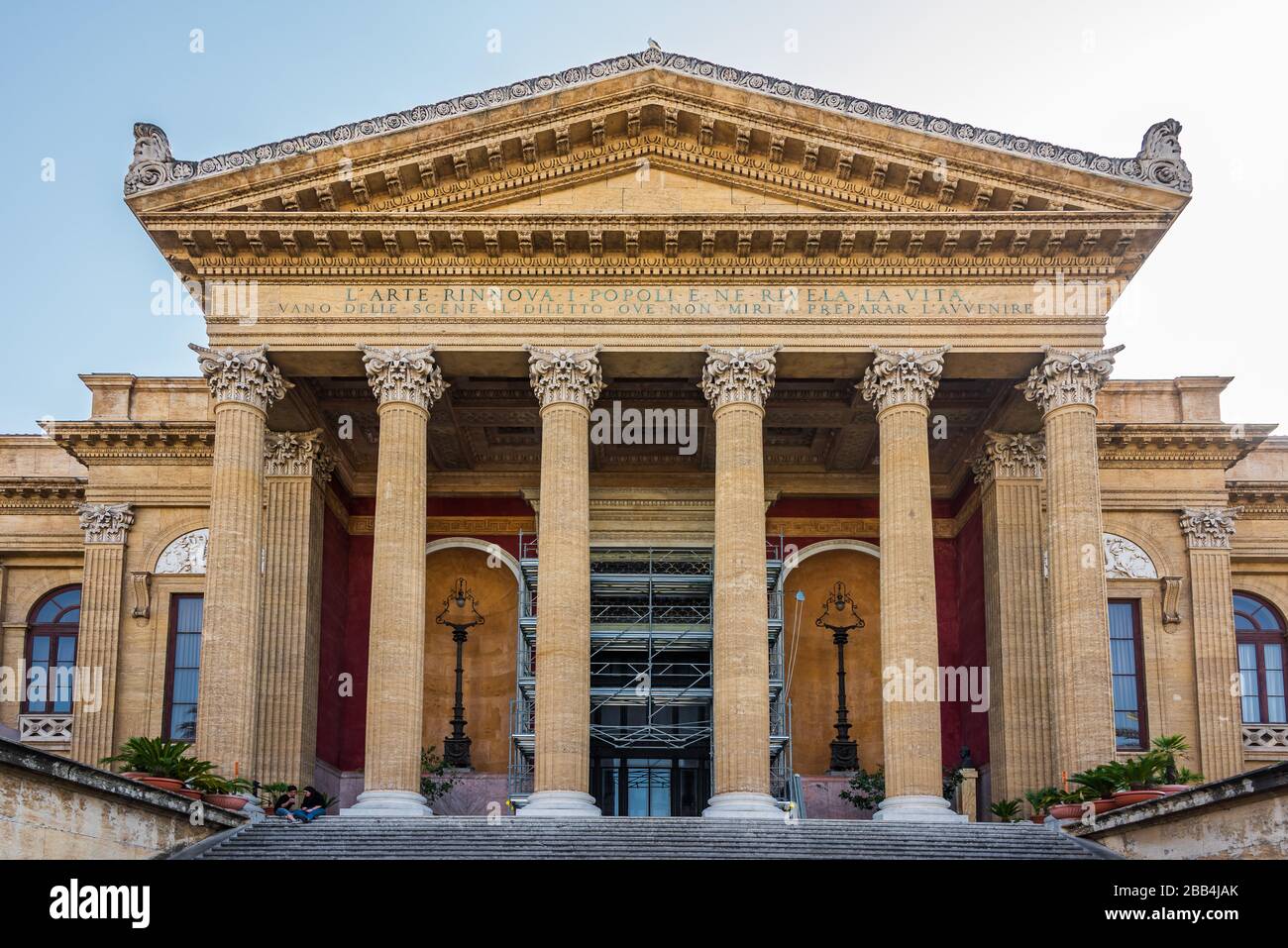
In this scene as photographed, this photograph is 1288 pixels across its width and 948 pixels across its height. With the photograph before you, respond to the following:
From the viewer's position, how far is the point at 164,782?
27516 millimetres

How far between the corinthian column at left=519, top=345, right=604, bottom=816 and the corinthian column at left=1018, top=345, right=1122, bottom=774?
29.7ft

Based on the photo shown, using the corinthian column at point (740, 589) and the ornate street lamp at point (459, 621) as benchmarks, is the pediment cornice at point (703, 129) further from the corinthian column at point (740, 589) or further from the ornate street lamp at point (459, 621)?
the ornate street lamp at point (459, 621)

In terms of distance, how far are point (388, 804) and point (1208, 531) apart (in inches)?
843

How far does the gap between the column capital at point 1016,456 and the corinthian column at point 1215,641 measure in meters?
6.31

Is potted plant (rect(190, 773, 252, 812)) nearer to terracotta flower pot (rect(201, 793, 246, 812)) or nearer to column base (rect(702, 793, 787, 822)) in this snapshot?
terracotta flower pot (rect(201, 793, 246, 812))

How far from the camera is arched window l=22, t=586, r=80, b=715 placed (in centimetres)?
4184

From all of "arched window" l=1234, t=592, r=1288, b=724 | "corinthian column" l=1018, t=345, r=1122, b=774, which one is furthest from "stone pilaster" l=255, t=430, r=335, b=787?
"arched window" l=1234, t=592, r=1288, b=724

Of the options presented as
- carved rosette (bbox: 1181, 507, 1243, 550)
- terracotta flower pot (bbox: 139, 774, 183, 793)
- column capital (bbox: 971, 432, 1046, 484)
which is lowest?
terracotta flower pot (bbox: 139, 774, 183, 793)

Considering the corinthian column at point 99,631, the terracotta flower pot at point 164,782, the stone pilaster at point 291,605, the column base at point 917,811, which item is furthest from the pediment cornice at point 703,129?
the column base at point 917,811

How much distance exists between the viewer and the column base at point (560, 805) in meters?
29.8

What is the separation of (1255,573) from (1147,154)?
15.1 m

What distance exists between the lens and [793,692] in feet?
130

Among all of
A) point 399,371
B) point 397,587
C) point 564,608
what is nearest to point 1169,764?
point 564,608

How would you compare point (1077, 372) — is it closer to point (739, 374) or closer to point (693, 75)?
point (739, 374)
